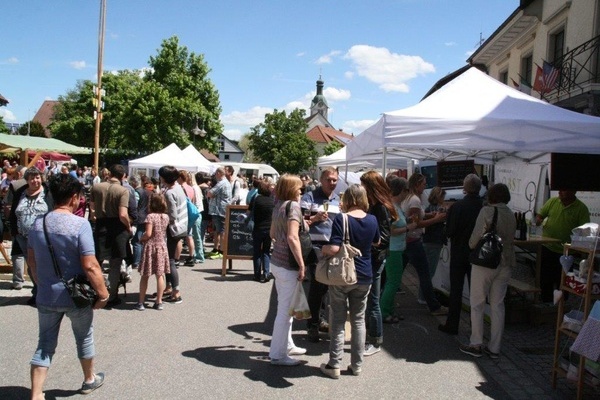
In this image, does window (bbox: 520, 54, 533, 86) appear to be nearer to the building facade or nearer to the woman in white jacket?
the building facade

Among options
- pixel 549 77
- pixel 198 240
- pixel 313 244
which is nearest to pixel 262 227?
pixel 198 240

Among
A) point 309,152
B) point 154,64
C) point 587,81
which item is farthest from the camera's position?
point 309,152

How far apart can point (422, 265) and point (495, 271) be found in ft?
5.37

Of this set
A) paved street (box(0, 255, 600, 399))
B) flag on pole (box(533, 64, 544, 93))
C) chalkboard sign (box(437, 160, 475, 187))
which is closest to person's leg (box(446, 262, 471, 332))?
paved street (box(0, 255, 600, 399))

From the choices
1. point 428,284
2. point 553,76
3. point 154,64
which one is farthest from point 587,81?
point 154,64

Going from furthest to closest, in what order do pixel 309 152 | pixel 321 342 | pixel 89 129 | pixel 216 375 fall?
pixel 309 152, pixel 89 129, pixel 321 342, pixel 216 375

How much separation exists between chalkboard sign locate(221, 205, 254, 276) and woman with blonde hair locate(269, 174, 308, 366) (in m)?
4.47

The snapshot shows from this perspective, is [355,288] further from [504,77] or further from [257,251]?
[504,77]

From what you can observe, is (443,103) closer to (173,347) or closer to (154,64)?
(173,347)

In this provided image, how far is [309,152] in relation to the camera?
212 ft

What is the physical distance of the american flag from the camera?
44.0ft

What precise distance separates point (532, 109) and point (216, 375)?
4884 mm

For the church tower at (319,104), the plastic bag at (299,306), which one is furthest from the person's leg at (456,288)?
the church tower at (319,104)

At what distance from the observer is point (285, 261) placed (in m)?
4.60
